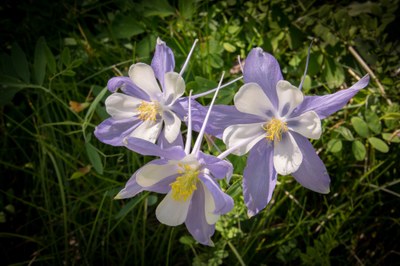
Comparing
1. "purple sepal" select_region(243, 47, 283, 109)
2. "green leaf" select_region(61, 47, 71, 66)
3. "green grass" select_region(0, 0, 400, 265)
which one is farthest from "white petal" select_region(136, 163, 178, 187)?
"green leaf" select_region(61, 47, 71, 66)

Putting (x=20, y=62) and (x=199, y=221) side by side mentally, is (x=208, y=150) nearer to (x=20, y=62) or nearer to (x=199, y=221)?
(x=199, y=221)

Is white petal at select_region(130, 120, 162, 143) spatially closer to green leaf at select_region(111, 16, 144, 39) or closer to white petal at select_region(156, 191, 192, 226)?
white petal at select_region(156, 191, 192, 226)

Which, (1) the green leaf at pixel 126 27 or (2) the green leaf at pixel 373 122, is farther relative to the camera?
(1) the green leaf at pixel 126 27

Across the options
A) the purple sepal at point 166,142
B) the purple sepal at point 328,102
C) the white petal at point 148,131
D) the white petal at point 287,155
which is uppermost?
the purple sepal at point 328,102

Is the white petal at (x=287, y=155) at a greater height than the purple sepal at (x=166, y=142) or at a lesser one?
lesser

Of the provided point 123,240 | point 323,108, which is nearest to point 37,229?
point 123,240

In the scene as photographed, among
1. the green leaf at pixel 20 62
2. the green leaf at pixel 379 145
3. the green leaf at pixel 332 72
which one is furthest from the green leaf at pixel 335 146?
the green leaf at pixel 20 62

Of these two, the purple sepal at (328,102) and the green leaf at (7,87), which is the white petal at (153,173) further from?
the green leaf at (7,87)
